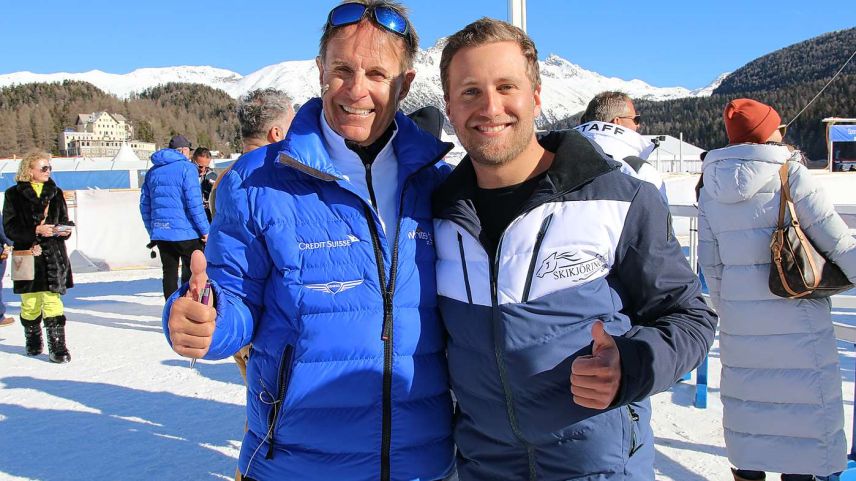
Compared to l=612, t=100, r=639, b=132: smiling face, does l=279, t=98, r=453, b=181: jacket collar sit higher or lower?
lower

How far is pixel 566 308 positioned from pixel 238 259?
0.83 meters

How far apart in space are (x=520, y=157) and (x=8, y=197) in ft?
17.2

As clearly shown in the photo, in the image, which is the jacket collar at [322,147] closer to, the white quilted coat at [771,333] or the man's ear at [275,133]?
the white quilted coat at [771,333]

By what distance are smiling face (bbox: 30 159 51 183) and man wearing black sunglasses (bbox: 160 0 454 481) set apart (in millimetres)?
4617

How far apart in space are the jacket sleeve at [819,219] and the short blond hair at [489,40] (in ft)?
4.81

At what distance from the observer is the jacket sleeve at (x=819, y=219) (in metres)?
2.28

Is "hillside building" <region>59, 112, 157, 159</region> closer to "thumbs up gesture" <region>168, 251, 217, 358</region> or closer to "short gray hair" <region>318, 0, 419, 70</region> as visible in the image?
"short gray hair" <region>318, 0, 419, 70</region>

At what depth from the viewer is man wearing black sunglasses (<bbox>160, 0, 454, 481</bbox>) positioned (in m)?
A: 1.40

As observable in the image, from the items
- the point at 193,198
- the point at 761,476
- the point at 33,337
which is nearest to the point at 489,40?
the point at 761,476

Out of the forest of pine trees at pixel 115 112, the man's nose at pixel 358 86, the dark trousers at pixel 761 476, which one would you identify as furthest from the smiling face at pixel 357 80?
the forest of pine trees at pixel 115 112

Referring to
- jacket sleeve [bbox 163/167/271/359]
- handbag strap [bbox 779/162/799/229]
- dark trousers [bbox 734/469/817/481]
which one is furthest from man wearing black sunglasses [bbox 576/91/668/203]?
dark trousers [bbox 734/469/817/481]

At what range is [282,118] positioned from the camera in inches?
142

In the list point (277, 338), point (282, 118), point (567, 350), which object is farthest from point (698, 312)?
point (282, 118)

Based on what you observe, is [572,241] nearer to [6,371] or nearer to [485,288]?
[485,288]
